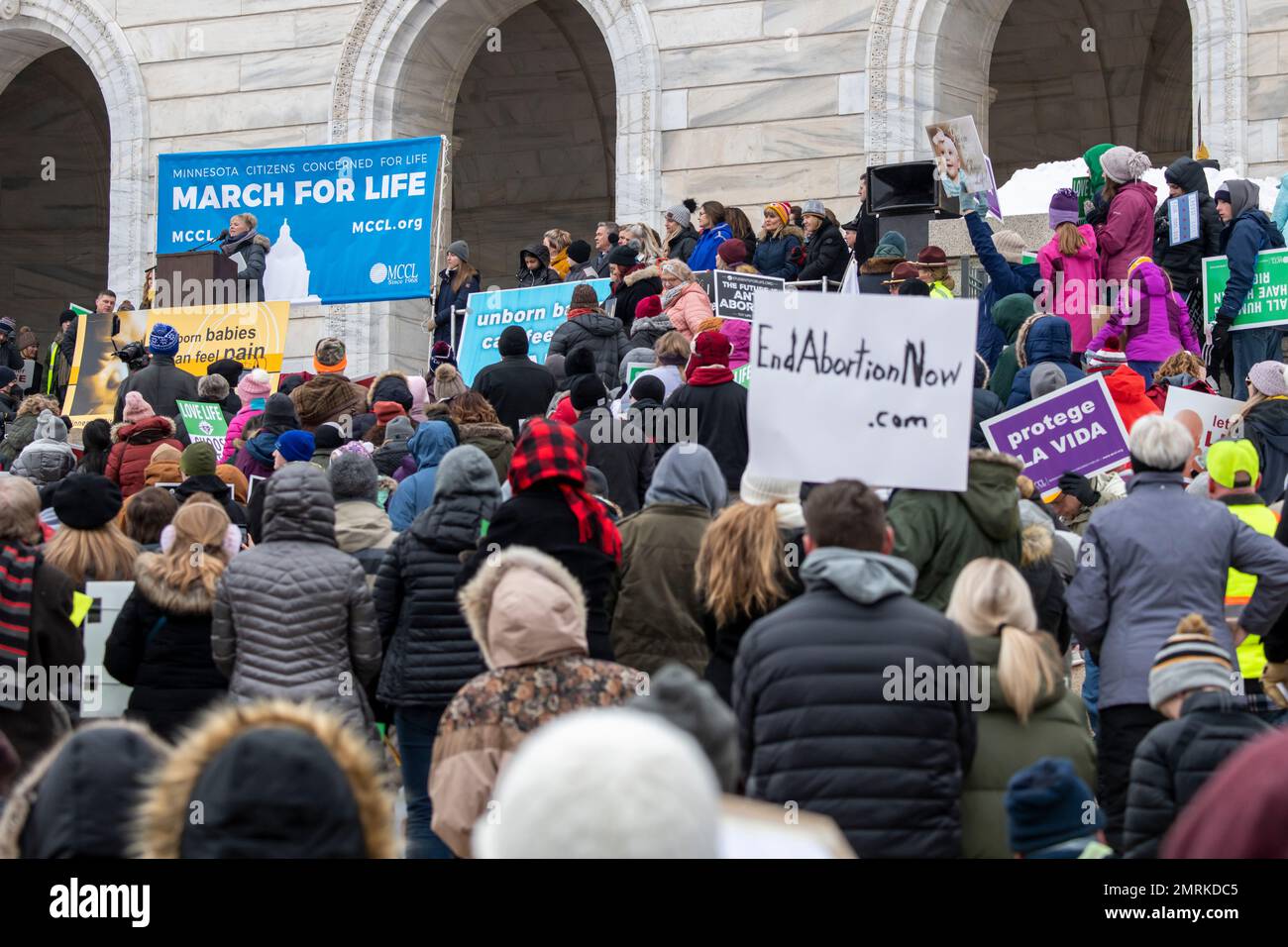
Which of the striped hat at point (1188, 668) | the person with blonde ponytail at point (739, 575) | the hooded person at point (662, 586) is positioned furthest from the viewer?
the hooded person at point (662, 586)

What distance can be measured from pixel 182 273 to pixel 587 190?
1445 cm

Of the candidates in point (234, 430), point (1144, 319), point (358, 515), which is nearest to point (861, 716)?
point (358, 515)

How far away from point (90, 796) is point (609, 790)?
146 cm

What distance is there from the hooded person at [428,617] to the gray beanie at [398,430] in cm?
367

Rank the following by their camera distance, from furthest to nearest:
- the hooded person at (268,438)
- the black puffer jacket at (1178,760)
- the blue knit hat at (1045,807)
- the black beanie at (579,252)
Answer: the black beanie at (579,252)
the hooded person at (268,438)
the black puffer jacket at (1178,760)
the blue knit hat at (1045,807)

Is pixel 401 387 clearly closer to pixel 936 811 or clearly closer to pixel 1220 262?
pixel 1220 262

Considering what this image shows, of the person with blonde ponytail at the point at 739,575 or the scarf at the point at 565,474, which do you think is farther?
the scarf at the point at 565,474

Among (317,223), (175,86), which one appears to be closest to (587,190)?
(175,86)

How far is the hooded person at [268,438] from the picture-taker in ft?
34.3

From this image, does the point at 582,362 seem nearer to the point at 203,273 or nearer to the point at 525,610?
the point at 525,610

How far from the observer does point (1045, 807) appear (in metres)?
4.61

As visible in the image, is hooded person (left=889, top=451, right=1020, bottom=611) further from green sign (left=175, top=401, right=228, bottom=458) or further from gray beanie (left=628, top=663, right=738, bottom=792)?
green sign (left=175, top=401, right=228, bottom=458)

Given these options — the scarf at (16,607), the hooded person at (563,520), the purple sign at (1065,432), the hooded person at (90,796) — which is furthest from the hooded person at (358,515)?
the hooded person at (90,796)

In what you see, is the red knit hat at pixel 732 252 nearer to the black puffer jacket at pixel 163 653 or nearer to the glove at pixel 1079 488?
the glove at pixel 1079 488
